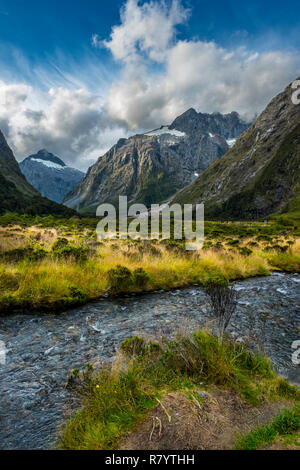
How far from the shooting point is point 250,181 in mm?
197250

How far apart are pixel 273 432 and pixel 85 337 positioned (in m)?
3.94

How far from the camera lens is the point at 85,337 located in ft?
17.0

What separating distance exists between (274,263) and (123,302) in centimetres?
1160

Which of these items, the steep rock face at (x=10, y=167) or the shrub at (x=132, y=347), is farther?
the steep rock face at (x=10, y=167)

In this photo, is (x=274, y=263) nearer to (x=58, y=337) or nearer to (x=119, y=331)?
(x=119, y=331)

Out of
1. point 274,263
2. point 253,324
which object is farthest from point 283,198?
point 253,324

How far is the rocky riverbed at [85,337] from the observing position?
305cm

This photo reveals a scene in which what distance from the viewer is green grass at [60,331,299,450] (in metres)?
2.61

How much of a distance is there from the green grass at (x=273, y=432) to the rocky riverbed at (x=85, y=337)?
5.20 feet

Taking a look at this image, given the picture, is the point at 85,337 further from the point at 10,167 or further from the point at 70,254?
the point at 10,167

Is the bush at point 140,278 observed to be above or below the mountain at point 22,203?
below

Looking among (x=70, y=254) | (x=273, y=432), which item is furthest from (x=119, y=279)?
(x=273, y=432)

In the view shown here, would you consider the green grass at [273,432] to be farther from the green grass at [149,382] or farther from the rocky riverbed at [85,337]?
the rocky riverbed at [85,337]

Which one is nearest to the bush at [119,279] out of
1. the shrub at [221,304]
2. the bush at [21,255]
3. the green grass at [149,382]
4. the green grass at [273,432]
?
the bush at [21,255]
